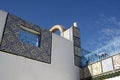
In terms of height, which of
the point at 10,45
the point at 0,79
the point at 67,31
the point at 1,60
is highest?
the point at 67,31

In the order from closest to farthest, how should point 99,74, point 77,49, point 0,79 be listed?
1. point 0,79
2. point 99,74
3. point 77,49

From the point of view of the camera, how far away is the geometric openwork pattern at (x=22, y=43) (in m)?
5.10

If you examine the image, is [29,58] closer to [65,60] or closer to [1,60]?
[1,60]

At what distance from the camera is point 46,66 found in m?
5.71

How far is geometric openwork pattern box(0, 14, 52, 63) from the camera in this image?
5.10 m

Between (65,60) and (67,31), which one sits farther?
(67,31)

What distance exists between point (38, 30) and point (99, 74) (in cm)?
252

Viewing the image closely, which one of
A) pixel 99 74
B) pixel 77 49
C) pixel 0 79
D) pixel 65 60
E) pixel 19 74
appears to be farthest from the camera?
pixel 77 49

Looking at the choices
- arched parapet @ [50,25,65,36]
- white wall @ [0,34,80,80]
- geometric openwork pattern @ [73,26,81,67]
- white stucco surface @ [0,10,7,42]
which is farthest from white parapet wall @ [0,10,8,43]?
geometric openwork pattern @ [73,26,81,67]

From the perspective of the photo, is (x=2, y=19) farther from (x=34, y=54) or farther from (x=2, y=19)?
(x=34, y=54)

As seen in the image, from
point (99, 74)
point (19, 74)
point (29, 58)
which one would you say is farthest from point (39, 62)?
point (99, 74)

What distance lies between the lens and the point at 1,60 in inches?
188

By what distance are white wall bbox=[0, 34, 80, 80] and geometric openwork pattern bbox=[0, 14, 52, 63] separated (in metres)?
0.16

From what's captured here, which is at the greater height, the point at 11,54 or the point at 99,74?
the point at 11,54
